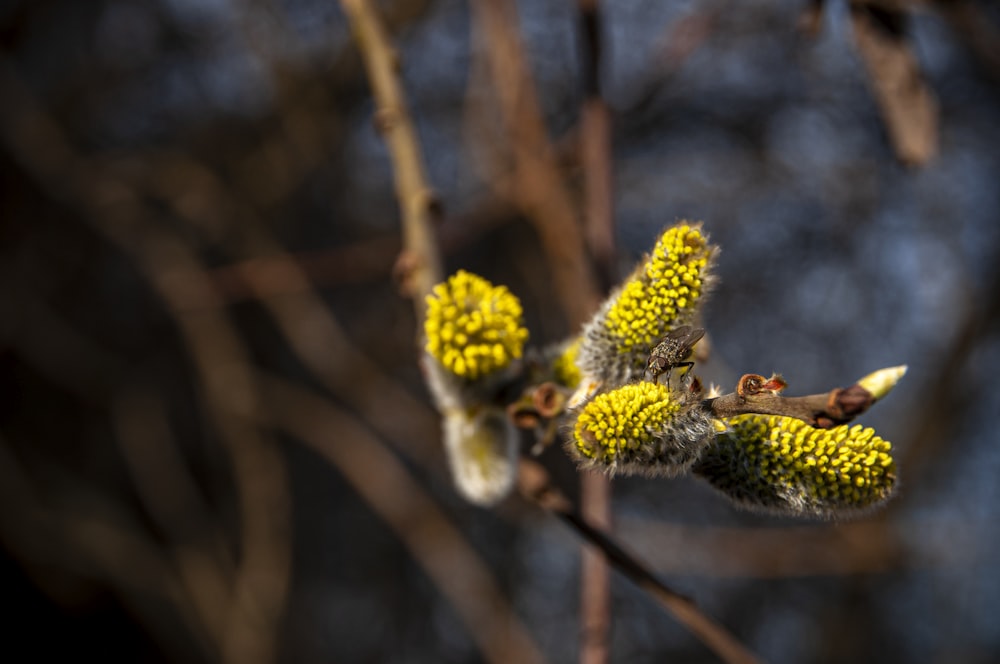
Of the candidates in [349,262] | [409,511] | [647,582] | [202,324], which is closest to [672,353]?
[647,582]

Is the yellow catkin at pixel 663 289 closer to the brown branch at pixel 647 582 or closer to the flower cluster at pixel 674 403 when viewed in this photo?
the flower cluster at pixel 674 403

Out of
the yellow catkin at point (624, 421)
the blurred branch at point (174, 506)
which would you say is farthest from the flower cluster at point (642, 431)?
the blurred branch at point (174, 506)

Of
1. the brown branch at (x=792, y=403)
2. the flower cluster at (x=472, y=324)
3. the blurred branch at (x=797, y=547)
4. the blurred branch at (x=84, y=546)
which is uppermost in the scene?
the blurred branch at (x=84, y=546)

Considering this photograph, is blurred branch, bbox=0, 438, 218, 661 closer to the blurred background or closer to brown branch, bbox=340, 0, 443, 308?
the blurred background

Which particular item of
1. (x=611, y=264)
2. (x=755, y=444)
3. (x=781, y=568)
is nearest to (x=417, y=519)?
(x=781, y=568)

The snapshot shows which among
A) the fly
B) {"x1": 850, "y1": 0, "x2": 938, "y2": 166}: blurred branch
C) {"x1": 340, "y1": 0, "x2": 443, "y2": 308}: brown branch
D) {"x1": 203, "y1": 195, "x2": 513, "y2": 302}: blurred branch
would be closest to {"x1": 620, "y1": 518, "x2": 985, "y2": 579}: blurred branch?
{"x1": 203, "y1": 195, "x2": 513, "y2": 302}: blurred branch

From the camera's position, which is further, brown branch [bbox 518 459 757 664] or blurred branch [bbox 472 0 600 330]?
blurred branch [bbox 472 0 600 330]

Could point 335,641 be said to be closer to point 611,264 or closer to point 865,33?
point 611,264

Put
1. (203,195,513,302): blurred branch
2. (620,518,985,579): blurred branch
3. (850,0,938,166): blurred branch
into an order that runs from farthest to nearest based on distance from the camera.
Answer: (620,518,985,579): blurred branch, (203,195,513,302): blurred branch, (850,0,938,166): blurred branch
